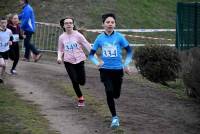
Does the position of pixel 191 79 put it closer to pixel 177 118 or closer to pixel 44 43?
pixel 177 118

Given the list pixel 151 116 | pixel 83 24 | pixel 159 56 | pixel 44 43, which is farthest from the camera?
pixel 83 24

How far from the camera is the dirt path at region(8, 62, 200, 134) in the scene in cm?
951

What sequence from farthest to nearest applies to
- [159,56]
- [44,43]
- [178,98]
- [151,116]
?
[44,43], [159,56], [178,98], [151,116]

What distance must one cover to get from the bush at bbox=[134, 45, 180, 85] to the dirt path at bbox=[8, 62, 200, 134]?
13.4 inches

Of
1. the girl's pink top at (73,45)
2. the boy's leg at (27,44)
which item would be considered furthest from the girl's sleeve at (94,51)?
the boy's leg at (27,44)

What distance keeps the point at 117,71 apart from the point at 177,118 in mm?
1721

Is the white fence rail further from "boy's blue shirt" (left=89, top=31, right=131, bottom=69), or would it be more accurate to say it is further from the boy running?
"boy's blue shirt" (left=89, top=31, right=131, bottom=69)

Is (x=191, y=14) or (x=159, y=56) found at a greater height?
(x=191, y=14)

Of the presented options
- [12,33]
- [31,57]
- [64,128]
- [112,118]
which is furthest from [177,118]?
[31,57]

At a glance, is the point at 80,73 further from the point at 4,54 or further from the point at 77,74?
the point at 4,54

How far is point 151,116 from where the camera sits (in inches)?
416

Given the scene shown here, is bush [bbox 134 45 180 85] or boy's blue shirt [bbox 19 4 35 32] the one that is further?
boy's blue shirt [bbox 19 4 35 32]

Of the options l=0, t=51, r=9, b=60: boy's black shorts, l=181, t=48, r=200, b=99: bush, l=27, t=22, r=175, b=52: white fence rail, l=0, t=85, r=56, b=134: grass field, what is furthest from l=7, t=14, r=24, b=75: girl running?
l=27, t=22, r=175, b=52: white fence rail

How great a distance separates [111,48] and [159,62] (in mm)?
5670
